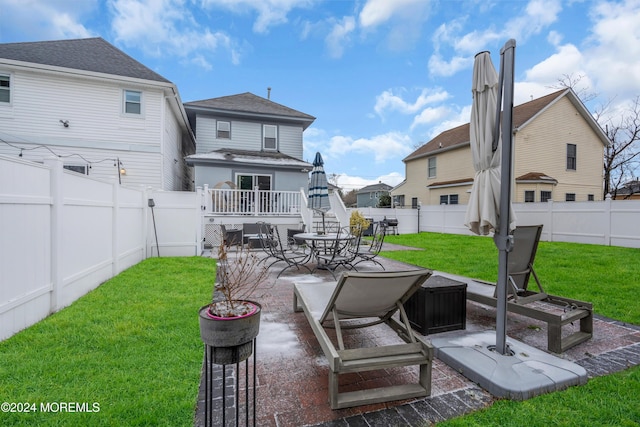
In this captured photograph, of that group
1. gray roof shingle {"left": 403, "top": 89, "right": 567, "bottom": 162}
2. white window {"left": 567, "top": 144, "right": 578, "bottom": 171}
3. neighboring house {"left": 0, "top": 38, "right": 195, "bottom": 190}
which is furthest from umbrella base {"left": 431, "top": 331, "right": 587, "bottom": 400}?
white window {"left": 567, "top": 144, "right": 578, "bottom": 171}

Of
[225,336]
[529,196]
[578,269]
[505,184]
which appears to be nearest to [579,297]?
[578,269]

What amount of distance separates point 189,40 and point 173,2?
2819 mm

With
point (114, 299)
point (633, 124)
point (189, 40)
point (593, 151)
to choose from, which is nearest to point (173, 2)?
point (189, 40)

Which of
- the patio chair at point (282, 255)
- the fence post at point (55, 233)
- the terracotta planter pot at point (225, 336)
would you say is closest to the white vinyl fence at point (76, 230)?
the fence post at point (55, 233)

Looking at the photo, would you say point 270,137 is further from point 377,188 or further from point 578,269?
point 377,188

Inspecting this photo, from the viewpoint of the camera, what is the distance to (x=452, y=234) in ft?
52.9

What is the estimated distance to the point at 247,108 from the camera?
50.3ft

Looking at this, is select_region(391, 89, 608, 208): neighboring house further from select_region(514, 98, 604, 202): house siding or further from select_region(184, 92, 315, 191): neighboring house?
select_region(184, 92, 315, 191): neighboring house

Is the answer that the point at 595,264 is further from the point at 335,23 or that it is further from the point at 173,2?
the point at 173,2

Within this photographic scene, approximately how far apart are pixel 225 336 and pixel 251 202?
10649 millimetres

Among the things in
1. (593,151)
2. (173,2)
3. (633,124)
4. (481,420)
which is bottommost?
(481,420)

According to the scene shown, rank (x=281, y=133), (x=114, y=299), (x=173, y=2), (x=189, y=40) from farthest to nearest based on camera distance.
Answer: (x=281, y=133) → (x=189, y=40) → (x=173, y=2) → (x=114, y=299)

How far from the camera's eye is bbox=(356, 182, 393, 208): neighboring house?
1636 inches

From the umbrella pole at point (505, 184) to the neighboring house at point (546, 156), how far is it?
15930 mm
